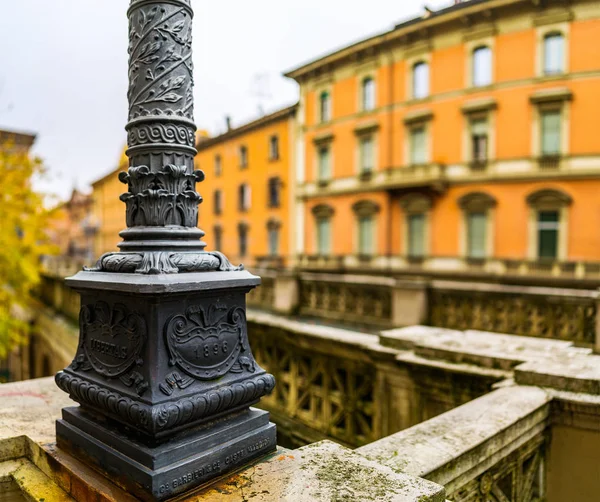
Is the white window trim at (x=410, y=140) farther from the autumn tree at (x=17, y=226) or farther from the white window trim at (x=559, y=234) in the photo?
the autumn tree at (x=17, y=226)

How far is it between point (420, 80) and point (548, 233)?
9460 mm

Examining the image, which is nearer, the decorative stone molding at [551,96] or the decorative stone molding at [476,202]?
the decorative stone molding at [551,96]

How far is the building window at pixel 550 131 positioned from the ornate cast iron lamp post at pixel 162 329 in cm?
1976

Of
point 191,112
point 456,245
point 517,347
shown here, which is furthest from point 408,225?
point 191,112

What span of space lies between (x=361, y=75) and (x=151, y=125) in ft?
79.2

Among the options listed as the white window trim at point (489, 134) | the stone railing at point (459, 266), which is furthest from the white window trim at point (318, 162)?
the white window trim at point (489, 134)

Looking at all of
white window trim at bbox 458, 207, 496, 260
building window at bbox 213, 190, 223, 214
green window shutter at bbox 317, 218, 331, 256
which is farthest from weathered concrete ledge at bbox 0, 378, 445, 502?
building window at bbox 213, 190, 223, 214

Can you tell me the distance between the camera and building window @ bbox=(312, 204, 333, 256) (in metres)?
26.4

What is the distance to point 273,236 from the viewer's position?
1236 inches

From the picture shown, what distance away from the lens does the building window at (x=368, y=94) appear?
2398cm

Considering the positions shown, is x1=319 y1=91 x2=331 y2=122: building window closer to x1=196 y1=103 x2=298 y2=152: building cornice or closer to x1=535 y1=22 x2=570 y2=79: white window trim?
x1=196 y1=103 x2=298 y2=152: building cornice

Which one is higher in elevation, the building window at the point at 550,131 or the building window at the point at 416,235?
the building window at the point at 550,131

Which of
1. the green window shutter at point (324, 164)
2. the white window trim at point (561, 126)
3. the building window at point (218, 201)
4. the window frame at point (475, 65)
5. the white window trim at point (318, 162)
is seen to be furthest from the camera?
the building window at point (218, 201)

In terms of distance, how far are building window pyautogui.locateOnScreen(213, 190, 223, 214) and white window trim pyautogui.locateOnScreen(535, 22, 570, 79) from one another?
25.3 metres
